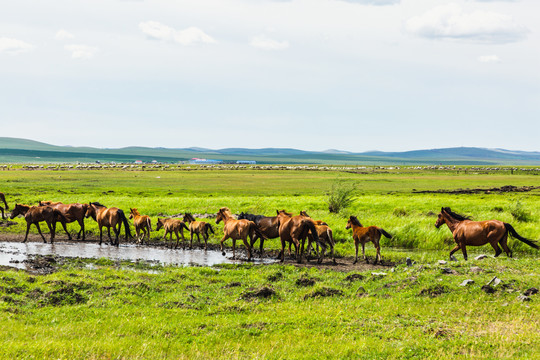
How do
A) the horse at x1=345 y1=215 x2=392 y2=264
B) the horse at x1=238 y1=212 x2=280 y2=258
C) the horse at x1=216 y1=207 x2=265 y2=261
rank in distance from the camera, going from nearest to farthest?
the horse at x1=345 y1=215 x2=392 y2=264, the horse at x1=216 y1=207 x2=265 y2=261, the horse at x1=238 y1=212 x2=280 y2=258

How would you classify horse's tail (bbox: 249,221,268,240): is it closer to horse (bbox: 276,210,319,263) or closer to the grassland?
horse (bbox: 276,210,319,263)

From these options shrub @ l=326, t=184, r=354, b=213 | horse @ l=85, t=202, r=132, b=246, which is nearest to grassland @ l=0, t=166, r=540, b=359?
horse @ l=85, t=202, r=132, b=246

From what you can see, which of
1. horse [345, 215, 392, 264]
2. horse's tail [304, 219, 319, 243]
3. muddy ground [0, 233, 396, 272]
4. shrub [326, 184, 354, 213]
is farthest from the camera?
shrub [326, 184, 354, 213]

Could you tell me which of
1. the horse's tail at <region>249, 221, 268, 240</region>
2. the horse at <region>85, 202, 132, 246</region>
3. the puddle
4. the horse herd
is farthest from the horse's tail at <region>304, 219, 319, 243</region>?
the horse at <region>85, 202, 132, 246</region>

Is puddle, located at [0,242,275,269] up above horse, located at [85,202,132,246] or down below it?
below

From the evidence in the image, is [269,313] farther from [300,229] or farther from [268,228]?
[268,228]

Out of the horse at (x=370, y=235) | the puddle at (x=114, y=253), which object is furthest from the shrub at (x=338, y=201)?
the horse at (x=370, y=235)

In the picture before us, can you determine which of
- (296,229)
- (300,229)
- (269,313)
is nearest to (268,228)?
(296,229)

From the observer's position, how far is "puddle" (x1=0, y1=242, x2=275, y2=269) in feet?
65.6

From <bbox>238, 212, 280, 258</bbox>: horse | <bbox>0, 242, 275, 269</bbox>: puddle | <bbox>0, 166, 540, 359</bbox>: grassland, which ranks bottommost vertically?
<bbox>0, 242, 275, 269</bbox>: puddle

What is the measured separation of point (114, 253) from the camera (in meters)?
21.8

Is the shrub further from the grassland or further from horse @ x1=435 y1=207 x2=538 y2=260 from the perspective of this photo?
the grassland

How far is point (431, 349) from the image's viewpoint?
9156 mm

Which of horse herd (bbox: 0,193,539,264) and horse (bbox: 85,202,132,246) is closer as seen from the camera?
horse herd (bbox: 0,193,539,264)
